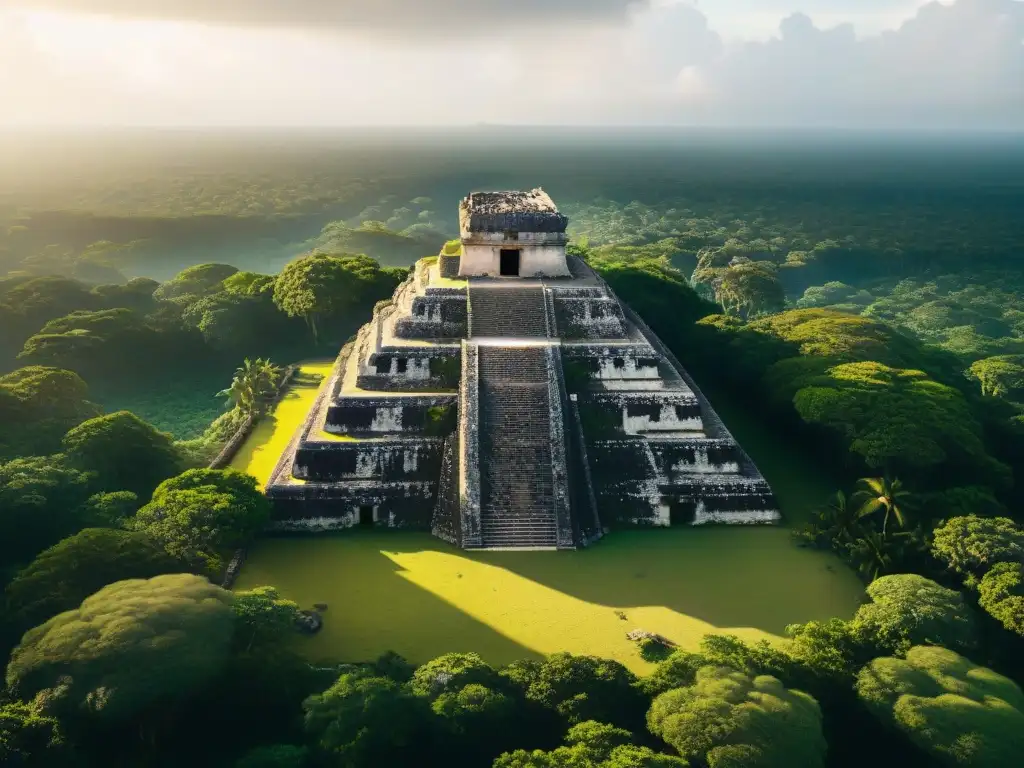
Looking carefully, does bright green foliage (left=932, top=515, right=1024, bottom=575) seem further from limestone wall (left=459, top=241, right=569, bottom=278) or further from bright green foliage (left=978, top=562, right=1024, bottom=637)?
limestone wall (left=459, top=241, right=569, bottom=278)

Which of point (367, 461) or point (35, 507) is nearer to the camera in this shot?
point (35, 507)

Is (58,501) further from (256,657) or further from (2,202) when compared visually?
(2,202)

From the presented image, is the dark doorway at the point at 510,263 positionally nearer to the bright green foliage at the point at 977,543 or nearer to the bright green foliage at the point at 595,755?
the bright green foliage at the point at 977,543

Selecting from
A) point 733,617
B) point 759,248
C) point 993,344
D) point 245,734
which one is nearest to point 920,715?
point 733,617

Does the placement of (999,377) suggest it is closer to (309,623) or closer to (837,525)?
(837,525)

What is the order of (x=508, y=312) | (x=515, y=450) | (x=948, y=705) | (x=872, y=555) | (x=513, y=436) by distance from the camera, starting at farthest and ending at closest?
(x=508, y=312) < (x=513, y=436) < (x=515, y=450) < (x=872, y=555) < (x=948, y=705)

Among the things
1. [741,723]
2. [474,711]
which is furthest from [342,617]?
[741,723]

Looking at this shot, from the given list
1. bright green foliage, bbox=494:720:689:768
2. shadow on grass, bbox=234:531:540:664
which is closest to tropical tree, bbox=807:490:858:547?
shadow on grass, bbox=234:531:540:664

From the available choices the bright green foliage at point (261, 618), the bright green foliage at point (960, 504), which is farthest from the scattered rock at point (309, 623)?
the bright green foliage at point (960, 504)
